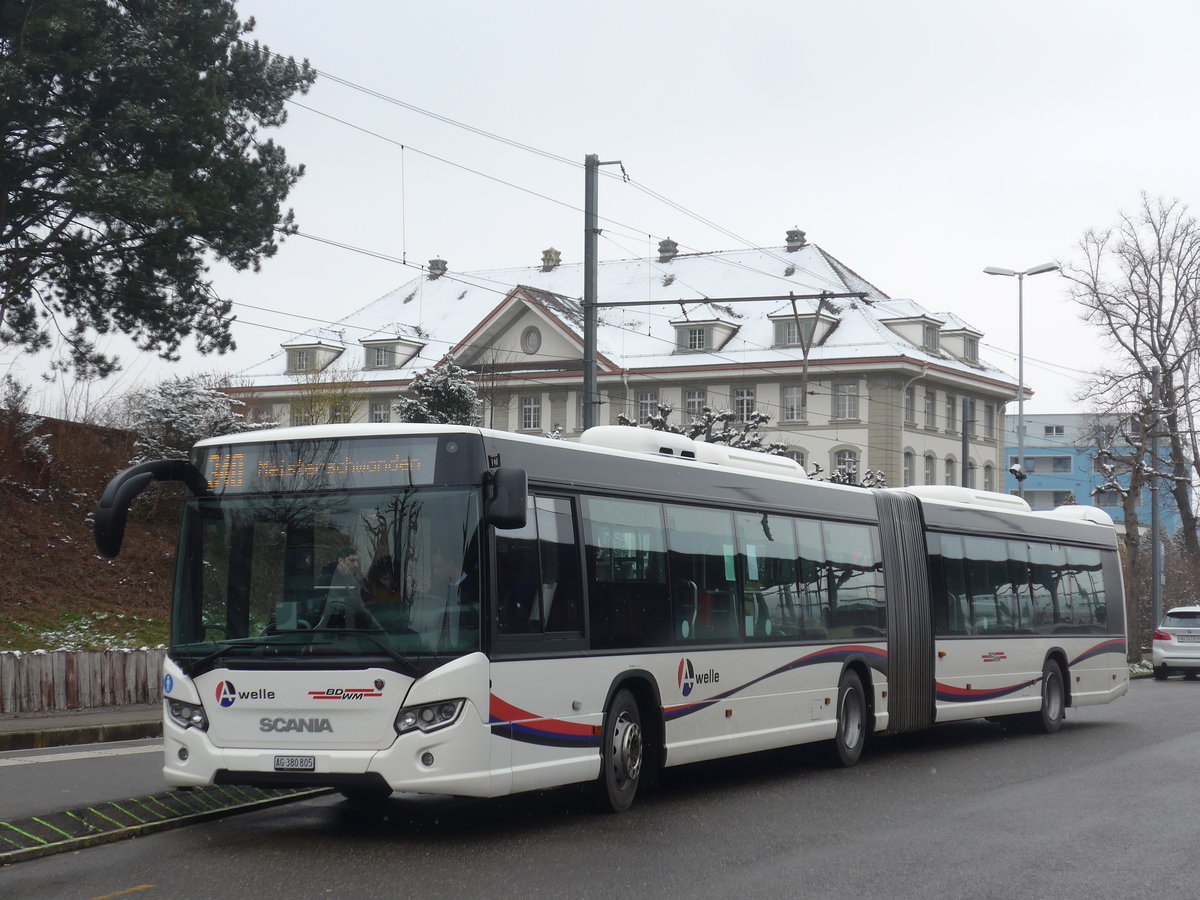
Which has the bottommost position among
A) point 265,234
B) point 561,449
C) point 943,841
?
point 943,841

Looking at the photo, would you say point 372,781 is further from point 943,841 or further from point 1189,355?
point 1189,355

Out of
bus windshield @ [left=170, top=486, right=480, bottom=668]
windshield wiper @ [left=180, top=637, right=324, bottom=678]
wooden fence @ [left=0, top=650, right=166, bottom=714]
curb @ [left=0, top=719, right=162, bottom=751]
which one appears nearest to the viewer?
bus windshield @ [left=170, top=486, right=480, bottom=668]

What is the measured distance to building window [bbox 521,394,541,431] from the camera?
242 feet

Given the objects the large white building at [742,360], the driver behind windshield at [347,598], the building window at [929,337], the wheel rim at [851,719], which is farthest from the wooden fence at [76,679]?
the building window at [929,337]

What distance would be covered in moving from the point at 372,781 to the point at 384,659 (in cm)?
75

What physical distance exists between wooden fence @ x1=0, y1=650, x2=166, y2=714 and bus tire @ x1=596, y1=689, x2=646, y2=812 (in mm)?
9535

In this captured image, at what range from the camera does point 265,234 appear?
27.3 metres

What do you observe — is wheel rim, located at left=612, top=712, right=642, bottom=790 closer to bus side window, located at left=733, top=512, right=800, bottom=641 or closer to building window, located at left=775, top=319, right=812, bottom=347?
bus side window, located at left=733, top=512, right=800, bottom=641

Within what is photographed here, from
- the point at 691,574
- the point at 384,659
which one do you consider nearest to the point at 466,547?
the point at 384,659

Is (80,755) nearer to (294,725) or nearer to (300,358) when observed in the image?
(294,725)

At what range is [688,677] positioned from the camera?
13125 mm

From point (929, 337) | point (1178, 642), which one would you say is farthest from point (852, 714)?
point (929, 337)

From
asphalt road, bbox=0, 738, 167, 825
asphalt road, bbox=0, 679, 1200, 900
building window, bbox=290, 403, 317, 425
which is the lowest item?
asphalt road, bbox=0, 679, 1200, 900

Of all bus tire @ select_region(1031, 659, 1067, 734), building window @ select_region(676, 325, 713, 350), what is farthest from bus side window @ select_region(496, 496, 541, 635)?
building window @ select_region(676, 325, 713, 350)
